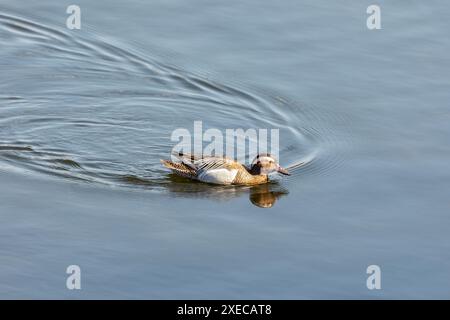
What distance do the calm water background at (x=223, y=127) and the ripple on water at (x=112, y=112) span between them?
37mm

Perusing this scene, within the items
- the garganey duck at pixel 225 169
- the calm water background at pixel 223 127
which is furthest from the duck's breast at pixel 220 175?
the calm water background at pixel 223 127

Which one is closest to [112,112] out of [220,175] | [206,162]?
[206,162]

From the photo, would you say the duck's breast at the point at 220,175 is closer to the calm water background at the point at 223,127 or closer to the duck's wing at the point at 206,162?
the duck's wing at the point at 206,162

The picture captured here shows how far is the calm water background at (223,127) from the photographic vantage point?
1384 centimetres

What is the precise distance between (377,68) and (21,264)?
8.71 m

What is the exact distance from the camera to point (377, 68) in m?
20.0

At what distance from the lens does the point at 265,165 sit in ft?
54.1

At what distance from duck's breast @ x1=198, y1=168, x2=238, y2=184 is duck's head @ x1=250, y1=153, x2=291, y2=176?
30cm

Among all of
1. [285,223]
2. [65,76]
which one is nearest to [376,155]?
[285,223]

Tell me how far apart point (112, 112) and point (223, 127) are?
74.5 inches

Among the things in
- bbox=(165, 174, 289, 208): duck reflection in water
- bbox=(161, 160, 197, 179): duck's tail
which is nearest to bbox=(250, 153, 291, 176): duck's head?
bbox=(165, 174, 289, 208): duck reflection in water

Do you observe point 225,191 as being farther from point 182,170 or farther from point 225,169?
point 182,170

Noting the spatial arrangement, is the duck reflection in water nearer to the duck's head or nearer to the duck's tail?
the duck's tail
